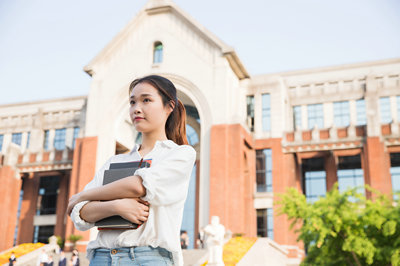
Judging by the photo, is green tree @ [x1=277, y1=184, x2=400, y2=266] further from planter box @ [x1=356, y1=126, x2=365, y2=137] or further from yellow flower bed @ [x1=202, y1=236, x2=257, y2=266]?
planter box @ [x1=356, y1=126, x2=365, y2=137]

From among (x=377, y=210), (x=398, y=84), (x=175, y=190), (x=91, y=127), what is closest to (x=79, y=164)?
(x=91, y=127)

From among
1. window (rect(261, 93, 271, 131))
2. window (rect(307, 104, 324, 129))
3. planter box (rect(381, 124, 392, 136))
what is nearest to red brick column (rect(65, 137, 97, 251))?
window (rect(261, 93, 271, 131))

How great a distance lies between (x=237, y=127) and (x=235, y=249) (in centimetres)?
826

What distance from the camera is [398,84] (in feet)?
101

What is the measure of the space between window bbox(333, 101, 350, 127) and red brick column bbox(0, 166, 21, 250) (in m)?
24.1

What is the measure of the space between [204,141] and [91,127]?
777 centimetres

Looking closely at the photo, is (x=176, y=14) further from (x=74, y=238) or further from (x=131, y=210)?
(x=131, y=210)

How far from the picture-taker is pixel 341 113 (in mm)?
31812

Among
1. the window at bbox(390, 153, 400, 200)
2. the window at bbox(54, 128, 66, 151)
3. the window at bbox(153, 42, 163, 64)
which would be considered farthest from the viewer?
the window at bbox(54, 128, 66, 151)

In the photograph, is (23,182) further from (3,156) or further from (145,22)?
(145,22)

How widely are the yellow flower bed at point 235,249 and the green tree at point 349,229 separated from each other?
118 inches

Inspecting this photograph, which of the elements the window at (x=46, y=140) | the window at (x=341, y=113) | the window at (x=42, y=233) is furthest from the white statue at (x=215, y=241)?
the window at (x=46, y=140)

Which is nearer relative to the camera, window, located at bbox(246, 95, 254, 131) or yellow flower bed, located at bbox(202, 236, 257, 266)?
yellow flower bed, located at bbox(202, 236, 257, 266)

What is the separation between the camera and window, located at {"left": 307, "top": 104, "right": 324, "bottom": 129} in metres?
32.2
